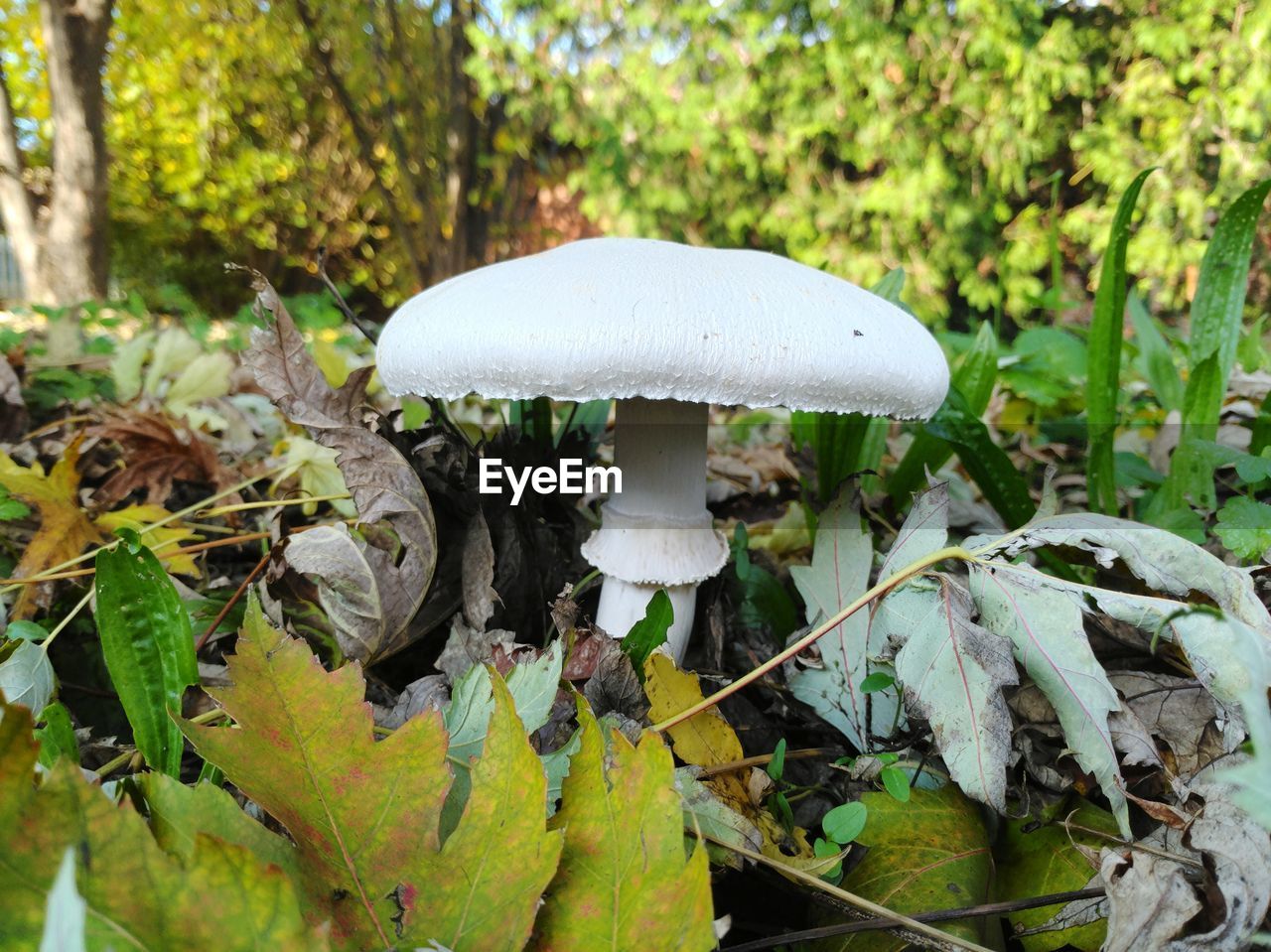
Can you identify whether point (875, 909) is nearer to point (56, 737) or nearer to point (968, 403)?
point (56, 737)

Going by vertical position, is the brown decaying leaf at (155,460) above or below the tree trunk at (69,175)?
below

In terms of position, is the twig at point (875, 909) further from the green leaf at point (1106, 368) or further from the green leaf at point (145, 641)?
the green leaf at point (1106, 368)

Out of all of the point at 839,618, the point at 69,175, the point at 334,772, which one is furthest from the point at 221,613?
the point at 69,175

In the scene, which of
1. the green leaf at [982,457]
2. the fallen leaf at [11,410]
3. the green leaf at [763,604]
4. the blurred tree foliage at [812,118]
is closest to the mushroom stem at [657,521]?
the green leaf at [763,604]

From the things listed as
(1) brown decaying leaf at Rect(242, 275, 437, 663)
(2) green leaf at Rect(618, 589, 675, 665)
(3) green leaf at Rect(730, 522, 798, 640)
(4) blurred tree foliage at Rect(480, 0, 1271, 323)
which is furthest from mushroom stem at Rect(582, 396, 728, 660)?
(4) blurred tree foliage at Rect(480, 0, 1271, 323)

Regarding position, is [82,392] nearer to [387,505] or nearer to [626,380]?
[387,505]

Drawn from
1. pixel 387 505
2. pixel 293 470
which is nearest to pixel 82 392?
pixel 293 470
